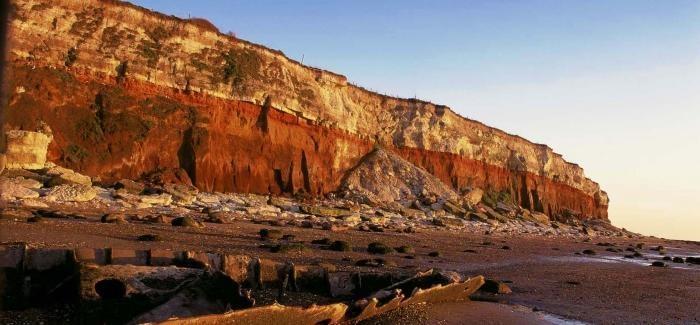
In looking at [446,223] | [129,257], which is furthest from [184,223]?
[446,223]

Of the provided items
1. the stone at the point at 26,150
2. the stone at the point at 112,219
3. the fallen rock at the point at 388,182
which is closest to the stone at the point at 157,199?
the stone at the point at 26,150

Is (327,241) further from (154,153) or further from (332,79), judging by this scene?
(332,79)

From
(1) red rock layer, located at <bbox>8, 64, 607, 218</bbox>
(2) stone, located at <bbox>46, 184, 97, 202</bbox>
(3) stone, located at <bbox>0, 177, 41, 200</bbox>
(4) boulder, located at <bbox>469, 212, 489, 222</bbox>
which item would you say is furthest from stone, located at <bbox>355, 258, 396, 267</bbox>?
(4) boulder, located at <bbox>469, 212, 489, 222</bbox>

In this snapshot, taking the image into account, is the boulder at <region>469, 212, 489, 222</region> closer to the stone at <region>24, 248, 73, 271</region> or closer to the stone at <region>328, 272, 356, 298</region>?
the stone at <region>328, 272, 356, 298</region>

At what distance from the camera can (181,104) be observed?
3481 cm

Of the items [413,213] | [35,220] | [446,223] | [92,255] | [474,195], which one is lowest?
[35,220]

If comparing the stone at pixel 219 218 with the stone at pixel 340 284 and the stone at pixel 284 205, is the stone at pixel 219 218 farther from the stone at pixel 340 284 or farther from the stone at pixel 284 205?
the stone at pixel 340 284

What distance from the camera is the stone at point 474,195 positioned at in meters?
53.7

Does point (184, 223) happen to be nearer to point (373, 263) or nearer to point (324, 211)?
point (373, 263)

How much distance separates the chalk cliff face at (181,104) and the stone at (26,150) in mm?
2591

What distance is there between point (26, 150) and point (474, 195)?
42.2 meters

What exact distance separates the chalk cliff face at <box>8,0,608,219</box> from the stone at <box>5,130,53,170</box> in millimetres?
2591

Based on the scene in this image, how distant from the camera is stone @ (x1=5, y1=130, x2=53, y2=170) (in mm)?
24109

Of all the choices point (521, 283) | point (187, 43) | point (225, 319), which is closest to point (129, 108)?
point (187, 43)
